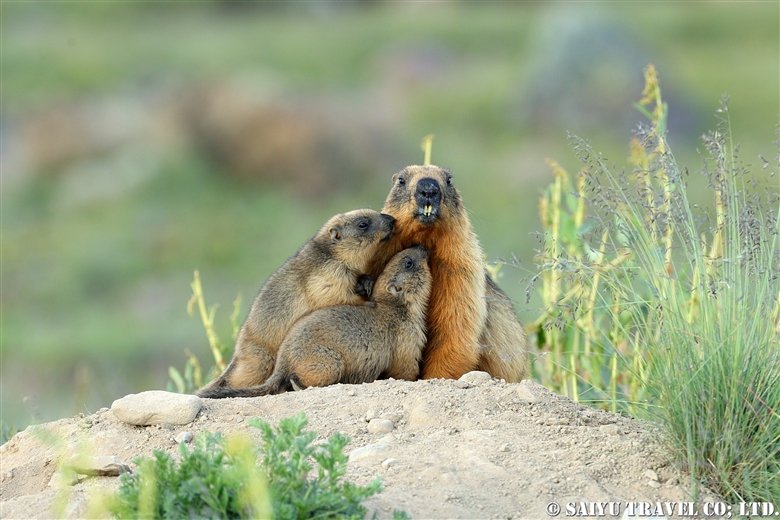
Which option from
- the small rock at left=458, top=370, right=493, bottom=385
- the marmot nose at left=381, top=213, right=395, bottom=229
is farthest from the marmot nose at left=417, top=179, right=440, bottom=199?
the small rock at left=458, top=370, right=493, bottom=385

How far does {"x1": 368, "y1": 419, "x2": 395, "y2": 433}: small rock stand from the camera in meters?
6.41

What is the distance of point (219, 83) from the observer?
26.2 meters

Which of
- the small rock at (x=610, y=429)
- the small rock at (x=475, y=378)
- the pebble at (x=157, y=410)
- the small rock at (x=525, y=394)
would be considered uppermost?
the small rock at (x=475, y=378)

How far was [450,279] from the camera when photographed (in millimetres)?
7863

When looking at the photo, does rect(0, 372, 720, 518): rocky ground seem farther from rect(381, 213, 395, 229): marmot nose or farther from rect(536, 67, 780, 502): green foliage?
rect(381, 213, 395, 229): marmot nose

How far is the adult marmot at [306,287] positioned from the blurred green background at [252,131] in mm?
6028

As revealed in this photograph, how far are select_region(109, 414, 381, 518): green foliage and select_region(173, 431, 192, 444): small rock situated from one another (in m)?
1.13

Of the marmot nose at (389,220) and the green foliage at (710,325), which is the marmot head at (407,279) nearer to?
the marmot nose at (389,220)

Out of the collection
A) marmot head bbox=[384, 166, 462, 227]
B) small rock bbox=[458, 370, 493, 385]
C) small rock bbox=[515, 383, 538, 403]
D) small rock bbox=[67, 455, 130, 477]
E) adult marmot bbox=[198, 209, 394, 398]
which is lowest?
small rock bbox=[67, 455, 130, 477]

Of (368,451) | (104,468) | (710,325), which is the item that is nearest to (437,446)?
(368,451)

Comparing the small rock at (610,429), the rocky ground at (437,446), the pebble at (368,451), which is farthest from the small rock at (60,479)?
the small rock at (610,429)

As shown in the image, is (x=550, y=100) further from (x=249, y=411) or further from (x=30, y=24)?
(x=249, y=411)

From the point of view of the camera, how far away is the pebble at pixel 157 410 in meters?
6.54

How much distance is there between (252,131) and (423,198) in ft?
59.4
